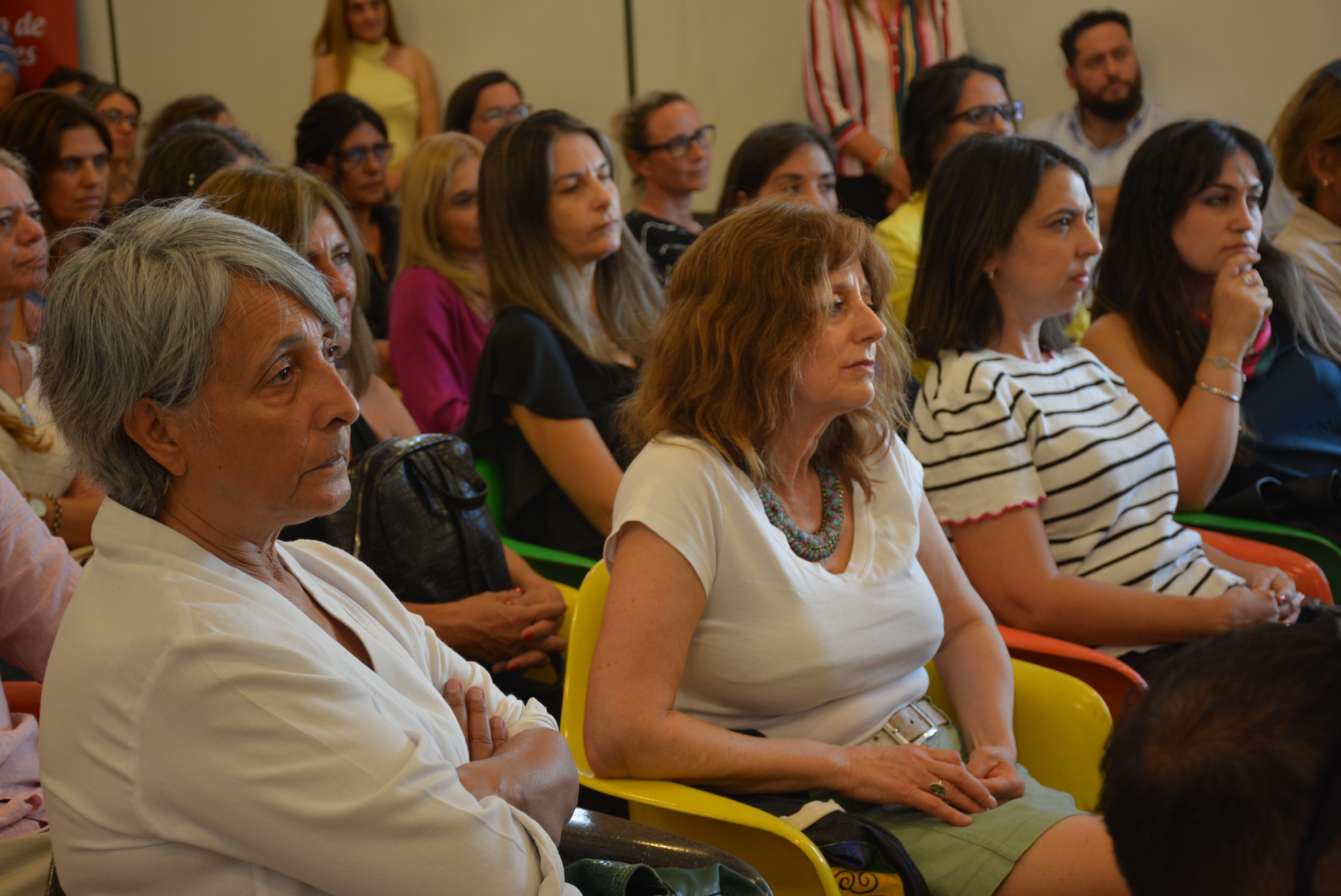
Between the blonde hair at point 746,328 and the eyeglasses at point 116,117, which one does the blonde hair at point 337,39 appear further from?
the blonde hair at point 746,328

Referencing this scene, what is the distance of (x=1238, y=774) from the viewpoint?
68 centimetres

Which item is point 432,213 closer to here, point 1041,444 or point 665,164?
point 665,164

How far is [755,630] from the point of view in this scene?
5.08 ft

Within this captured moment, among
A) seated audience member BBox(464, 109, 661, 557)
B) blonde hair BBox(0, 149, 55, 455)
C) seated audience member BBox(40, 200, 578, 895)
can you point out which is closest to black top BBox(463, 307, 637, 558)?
seated audience member BBox(464, 109, 661, 557)

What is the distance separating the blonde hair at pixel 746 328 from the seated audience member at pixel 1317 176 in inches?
82.6

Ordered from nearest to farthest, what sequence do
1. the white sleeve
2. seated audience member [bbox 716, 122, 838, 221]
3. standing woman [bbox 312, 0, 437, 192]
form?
the white sleeve < seated audience member [bbox 716, 122, 838, 221] < standing woman [bbox 312, 0, 437, 192]

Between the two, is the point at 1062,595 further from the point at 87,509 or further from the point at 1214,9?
the point at 1214,9

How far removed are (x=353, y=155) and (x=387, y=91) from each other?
1.44m

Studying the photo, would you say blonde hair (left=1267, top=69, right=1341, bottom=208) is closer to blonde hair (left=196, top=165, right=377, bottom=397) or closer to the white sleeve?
blonde hair (left=196, top=165, right=377, bottom=397)

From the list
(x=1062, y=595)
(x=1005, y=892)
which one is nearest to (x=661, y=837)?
(x=1005, y=892)

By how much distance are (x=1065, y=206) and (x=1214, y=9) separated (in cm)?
305

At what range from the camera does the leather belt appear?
1638 mm

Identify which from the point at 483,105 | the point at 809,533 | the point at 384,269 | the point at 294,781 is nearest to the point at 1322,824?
the point at 294,781

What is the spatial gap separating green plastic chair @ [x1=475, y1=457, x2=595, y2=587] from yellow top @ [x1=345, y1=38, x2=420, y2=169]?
310 centimetres
